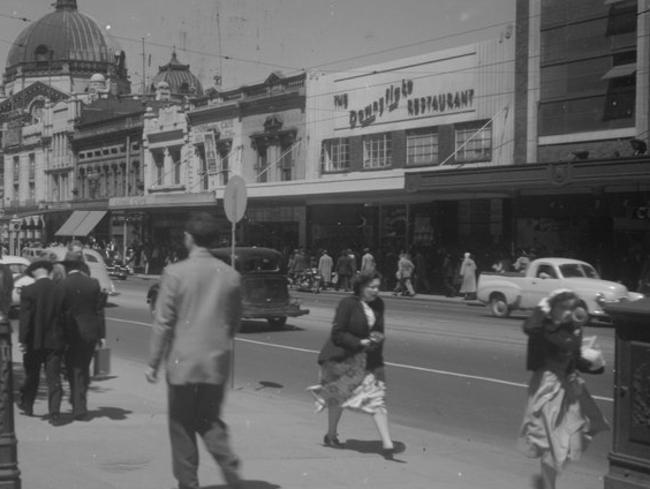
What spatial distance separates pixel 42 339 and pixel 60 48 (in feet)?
276

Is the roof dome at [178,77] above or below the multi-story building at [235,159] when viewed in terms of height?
above

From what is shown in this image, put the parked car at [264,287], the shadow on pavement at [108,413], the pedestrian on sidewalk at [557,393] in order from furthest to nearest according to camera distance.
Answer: the parked car at [264,287] → the shadow on pavement at [108,413] → the pedestrian on sidewalk at [557,393]

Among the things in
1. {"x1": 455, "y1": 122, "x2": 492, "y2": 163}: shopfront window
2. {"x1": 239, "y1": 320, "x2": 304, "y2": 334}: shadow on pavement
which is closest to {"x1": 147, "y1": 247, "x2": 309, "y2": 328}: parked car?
{"x1": 239, "y1": 320, "x2": 304, "y2": 334}: shadow on pavement

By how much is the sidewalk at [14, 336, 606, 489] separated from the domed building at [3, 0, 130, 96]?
250 feet

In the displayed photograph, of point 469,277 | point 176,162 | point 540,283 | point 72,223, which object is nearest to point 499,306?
point 540,283

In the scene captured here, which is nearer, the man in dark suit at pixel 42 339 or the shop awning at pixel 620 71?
the man in dark suit at pixel 42 339

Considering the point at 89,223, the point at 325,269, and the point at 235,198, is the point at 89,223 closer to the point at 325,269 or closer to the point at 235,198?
the point at 325,269

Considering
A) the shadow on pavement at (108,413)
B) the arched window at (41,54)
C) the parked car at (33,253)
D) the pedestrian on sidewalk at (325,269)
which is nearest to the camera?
the shadow on pavement at (108,413)

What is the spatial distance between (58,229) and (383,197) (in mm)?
33440

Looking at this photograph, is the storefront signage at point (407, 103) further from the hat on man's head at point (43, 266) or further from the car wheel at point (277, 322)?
the hat on man's head at point (43, 266)

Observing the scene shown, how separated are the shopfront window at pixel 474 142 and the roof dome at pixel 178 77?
57.1 metres

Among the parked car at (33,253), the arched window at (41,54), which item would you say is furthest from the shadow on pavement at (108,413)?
the arched window at (41,54)

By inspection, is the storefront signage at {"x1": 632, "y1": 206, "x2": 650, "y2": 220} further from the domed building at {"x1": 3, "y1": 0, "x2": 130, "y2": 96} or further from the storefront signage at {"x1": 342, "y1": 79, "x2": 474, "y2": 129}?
the domed building at {"x1": 3, "y1": 0, "x2": 130, "y2": 96}

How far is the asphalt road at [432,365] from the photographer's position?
1066cm
